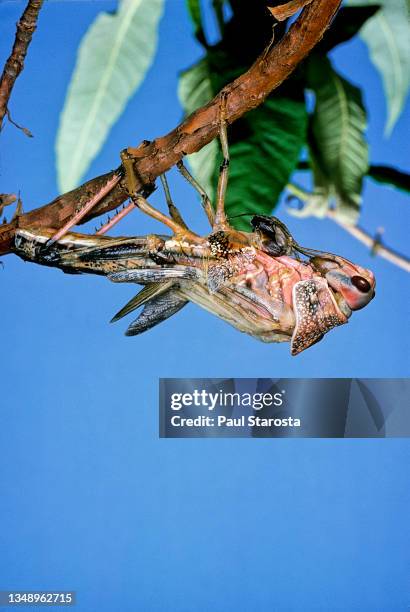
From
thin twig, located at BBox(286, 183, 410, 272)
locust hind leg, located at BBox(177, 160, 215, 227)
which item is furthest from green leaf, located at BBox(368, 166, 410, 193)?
locust hind leg, located at BBox(177, 160, 215, 227)

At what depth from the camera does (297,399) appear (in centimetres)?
256

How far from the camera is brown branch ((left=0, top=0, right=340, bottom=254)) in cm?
176

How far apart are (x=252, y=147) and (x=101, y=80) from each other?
63 cm

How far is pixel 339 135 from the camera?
265 cm

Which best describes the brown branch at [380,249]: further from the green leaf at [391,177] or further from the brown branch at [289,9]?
the brown branch at [289,9]

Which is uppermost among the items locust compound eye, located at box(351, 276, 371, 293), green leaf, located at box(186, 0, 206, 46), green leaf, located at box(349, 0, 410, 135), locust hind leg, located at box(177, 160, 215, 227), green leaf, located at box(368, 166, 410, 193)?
A: green leaf, located at box(186, 0, 206, 46)

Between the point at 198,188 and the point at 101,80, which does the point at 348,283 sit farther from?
the point at 101,80

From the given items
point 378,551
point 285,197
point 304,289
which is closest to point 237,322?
point 304,289

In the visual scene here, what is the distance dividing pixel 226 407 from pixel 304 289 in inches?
25.8

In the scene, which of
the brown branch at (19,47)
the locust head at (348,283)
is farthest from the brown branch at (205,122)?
the locust head at (348,283)

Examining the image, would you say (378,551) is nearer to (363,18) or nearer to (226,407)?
(226,407)

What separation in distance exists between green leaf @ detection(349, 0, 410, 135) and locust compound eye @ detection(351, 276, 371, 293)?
766 mm

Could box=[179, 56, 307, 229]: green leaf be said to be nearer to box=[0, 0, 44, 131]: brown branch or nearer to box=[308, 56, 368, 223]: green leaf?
box=[308, 56, 368, 223]: green leaf
